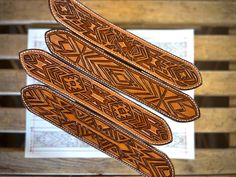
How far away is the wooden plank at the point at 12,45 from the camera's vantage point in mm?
773

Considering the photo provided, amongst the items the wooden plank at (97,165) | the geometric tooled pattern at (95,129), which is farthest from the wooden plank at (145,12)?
the wooden plank at (97,165)

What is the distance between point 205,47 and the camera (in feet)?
2.55

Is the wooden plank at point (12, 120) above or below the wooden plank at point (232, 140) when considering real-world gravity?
above

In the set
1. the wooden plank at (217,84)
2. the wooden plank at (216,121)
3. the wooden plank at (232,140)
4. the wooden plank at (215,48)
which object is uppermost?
the wooden plank at (215,48)

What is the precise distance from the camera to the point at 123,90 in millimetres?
675

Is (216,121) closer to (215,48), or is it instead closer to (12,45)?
(215,48)

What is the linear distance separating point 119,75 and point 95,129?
15 centimetres

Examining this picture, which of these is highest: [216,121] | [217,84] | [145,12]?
[145,12]

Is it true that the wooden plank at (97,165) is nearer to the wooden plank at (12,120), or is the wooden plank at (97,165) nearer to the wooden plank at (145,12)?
the wooden plank at (12,120)

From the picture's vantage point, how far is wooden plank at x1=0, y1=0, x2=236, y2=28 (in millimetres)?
777

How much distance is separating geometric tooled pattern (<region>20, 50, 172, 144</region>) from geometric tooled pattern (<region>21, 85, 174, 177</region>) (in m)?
0.02

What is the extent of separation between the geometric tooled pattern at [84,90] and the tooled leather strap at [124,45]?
9 centimetres

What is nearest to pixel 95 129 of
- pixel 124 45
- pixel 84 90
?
pixel 84 90

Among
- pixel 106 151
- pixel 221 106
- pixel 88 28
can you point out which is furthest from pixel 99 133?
pixel 221 106
